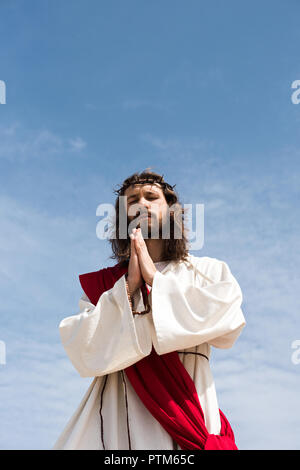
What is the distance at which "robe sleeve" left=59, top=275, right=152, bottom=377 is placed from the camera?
4.80 meters

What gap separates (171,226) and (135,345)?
1.50m

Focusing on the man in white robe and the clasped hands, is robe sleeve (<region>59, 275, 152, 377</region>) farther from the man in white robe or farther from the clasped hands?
the clasped hands

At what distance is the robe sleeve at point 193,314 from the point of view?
4.80 metres

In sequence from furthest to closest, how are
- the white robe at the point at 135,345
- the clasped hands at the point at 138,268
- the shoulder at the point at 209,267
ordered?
the shoulder at the point at 209,267 → the clasped hands at the point at 138,268 → the white robe at the point at 135,345

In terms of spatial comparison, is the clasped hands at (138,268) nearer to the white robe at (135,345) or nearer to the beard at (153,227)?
the white robe at (135,345)

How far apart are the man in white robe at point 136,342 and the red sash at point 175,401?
0.35 ft

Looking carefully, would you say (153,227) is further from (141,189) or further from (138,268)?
(138,268)

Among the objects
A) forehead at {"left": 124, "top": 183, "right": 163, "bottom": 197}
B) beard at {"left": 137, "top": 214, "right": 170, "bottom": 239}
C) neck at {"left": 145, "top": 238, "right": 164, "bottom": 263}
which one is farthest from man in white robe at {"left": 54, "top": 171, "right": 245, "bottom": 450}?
forehead at {"left": 124, "top": 183, "right": 163, "bottom": 197}

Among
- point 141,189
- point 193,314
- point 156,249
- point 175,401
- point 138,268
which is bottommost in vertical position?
point 175,401

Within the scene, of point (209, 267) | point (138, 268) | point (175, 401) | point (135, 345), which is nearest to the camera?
point (135, 345)

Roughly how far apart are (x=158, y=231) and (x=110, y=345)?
131 cm

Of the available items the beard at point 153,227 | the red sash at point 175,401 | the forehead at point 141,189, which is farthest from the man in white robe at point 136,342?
the forehead at point 141,189

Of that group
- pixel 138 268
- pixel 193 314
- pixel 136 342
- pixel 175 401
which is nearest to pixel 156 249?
pixel 138 268

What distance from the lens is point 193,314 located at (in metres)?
4.89
